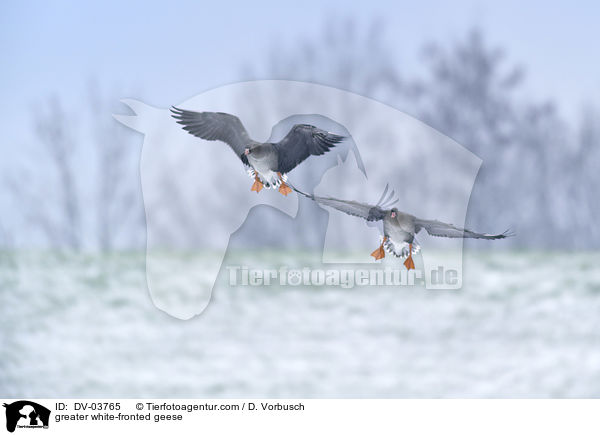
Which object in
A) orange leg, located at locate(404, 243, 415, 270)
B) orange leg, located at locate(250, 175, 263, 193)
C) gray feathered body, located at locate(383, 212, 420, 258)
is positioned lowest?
orange leg, located at locate(404, 243, 415, 270)

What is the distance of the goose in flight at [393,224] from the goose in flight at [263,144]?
0.14 meters

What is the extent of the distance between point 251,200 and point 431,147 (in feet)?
2.86

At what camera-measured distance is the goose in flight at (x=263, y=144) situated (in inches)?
91.3

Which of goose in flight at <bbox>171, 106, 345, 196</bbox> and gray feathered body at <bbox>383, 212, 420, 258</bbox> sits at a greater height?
goose in flight at <bbox>171, 106, 345, 196</bbox>

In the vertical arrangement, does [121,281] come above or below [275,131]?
below

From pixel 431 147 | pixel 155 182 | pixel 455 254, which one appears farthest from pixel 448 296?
pixel 155 182

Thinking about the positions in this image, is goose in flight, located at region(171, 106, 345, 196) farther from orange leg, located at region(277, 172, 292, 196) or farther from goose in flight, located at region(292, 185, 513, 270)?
goose in flight, located at region(292, 185, 513, 270)

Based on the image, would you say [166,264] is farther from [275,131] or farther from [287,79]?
[287,79]

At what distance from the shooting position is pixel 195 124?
243 cm

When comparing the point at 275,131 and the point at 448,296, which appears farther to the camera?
the point at 448,296

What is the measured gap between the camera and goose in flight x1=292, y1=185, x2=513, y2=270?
245 centimetres
